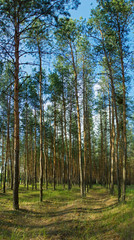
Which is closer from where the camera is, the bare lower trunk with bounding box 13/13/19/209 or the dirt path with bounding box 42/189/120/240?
the dirt path with bounding box 42/189/120/240

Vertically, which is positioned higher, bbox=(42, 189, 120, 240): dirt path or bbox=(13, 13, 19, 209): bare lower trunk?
bbox=(13, 13, 19, 209): bare lower trunk

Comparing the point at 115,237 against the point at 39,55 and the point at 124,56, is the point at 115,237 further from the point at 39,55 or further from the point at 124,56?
the point at 39,55

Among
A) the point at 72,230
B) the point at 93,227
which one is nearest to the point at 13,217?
the point at 72,230

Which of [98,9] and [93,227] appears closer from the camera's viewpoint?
[93,227]

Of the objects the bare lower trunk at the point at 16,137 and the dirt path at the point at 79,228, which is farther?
the bare lower trunk at the point at 16,137

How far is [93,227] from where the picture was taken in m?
5.49

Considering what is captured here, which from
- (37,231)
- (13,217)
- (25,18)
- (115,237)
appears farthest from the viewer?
(25,18)

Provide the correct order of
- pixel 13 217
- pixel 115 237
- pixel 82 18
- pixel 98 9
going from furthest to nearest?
pixel 82 18 → pixel 98 9 → pixel 13 217 → pixel 115 237

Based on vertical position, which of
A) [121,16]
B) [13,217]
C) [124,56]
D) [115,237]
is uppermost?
[121,16]

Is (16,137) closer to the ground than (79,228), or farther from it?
farther from it

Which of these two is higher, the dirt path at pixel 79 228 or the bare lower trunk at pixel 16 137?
the bare lower trunk at pixel 16 137

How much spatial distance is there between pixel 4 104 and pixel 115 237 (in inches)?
632

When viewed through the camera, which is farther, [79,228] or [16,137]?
[16,137]

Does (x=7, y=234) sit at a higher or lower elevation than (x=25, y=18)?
lower
